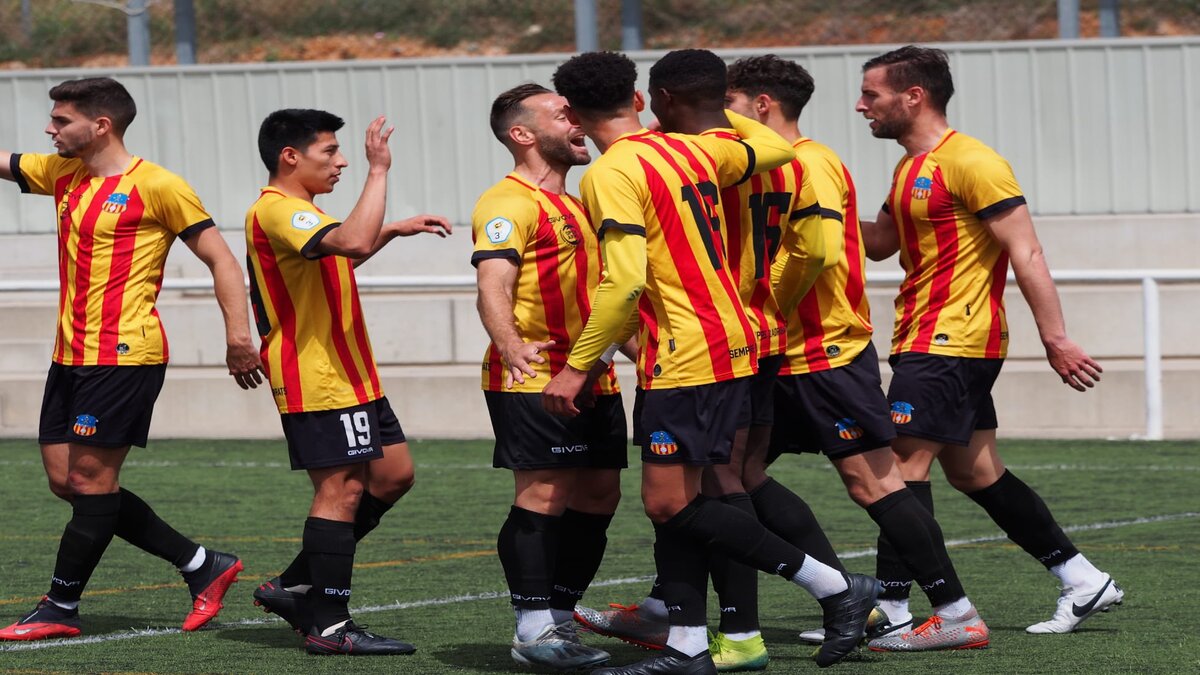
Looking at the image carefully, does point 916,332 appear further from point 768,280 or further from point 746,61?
point 746,61

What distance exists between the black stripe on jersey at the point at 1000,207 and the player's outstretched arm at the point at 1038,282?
1 centimetres

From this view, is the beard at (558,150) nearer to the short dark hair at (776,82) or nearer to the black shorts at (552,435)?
the short dark hair at (776,82)

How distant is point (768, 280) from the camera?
5.74 metres

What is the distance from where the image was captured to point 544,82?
564 inches

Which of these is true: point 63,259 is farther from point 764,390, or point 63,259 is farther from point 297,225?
point 764,390

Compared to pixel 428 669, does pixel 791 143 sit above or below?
above

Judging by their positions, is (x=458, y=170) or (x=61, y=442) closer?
(x=61, y=442)

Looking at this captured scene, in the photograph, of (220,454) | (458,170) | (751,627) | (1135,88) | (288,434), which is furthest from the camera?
(458,170)

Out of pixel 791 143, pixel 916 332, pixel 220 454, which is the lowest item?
pixel 220 454

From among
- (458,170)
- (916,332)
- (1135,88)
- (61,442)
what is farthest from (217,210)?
(916,332)

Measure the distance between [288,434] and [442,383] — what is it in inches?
294

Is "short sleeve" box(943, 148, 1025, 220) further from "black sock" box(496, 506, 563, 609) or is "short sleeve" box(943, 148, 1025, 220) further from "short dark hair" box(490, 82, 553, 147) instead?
"black sock" box(496, 506, 563, 609)

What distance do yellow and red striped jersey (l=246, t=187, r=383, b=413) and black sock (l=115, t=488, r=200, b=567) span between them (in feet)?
2.86

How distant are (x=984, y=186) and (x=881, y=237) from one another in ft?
1.91
